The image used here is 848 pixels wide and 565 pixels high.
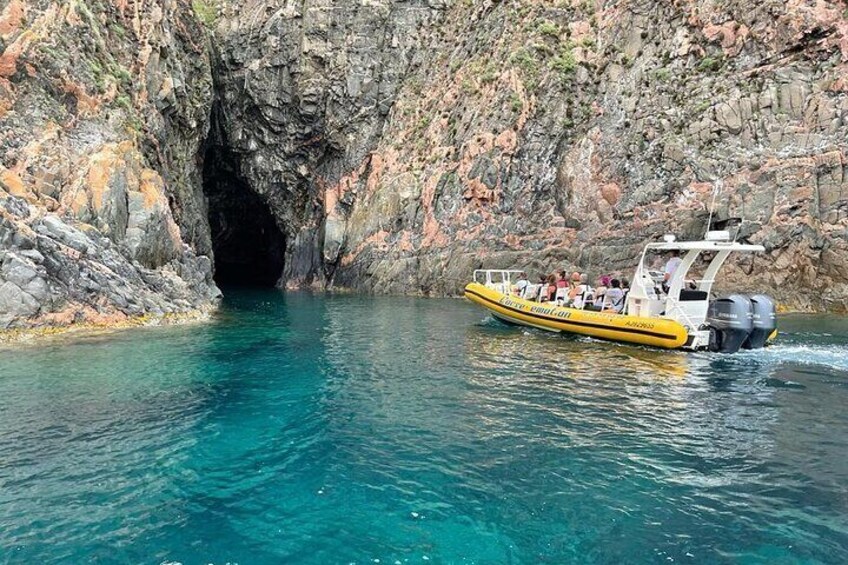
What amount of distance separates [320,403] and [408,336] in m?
10.7

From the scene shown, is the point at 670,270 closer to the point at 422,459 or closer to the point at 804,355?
the point at 804,355


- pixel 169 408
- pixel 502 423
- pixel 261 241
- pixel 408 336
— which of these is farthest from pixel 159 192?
pixel 261 241

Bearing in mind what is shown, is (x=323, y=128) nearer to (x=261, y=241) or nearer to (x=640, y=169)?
(x=261, y=241)

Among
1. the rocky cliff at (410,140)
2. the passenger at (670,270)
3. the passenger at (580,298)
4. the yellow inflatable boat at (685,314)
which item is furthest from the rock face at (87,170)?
the passenger at (670,270)

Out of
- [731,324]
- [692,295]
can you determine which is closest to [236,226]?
[692,295]

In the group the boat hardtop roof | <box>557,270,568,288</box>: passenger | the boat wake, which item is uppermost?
the boat hardtop roof

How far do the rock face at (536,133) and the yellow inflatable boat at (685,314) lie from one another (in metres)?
16.6

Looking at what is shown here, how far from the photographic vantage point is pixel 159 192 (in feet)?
100

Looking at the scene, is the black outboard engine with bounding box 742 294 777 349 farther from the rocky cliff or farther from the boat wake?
the rocky cliff

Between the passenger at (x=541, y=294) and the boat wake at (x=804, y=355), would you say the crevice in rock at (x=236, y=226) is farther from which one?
the boat wake at (x=804, y=355)

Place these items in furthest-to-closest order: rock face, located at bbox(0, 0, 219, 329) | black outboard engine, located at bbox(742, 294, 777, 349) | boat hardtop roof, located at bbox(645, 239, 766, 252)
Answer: rock face, located at bbox(0, 0, 219, 329), boat hardtop roof, located at bbox(645, 239, 766, 252), black outboard engine, located at bbox(742, 294, 777, 349)

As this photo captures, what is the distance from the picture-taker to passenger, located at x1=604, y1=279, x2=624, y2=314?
2228 centimetres

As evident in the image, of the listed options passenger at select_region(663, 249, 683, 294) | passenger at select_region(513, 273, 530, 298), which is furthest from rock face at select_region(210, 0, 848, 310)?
passenger at select_region(663, 249, 683, 294)

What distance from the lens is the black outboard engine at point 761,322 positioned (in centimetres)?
1845
